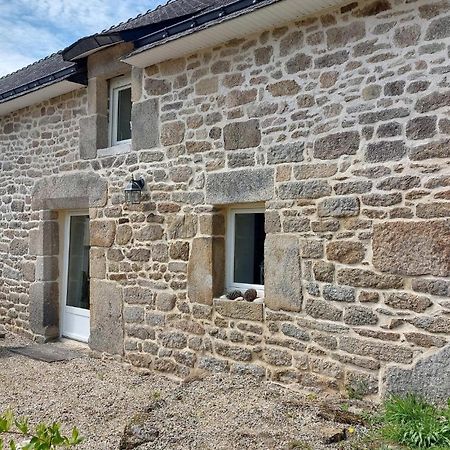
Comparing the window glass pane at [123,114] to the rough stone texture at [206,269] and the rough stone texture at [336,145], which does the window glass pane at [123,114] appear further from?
the rough stone texture at [336,145]

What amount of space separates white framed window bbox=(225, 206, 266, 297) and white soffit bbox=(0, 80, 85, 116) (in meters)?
3.13

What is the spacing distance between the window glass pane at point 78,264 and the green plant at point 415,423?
181 inches

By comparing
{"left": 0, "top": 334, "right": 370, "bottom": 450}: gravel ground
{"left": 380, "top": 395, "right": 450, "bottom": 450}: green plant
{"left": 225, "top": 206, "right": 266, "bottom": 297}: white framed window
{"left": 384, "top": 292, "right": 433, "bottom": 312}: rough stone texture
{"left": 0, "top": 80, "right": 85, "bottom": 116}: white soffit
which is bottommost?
{"left": 0, "top": 334, "right": 370, "bottom": 450}: gravel ground

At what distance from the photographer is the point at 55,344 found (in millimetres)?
6977

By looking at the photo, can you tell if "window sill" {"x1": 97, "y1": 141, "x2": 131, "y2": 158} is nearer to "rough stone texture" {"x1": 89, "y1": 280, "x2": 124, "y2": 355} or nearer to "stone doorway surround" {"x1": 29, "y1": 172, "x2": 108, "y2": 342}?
"stone doorway surround" {"x1": 29, "y1": 172, "x2": 108, "y2": 342}

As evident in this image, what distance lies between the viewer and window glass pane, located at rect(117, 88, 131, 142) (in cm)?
641

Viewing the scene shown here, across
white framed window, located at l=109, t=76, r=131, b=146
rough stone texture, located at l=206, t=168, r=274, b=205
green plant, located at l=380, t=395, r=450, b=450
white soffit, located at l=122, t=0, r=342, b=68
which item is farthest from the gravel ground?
white soffit, located at l=122, t=0, r=342, b=68

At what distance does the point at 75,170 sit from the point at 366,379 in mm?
4619

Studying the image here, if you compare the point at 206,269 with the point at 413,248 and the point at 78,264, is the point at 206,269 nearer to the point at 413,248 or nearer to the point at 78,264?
the point at 413,248

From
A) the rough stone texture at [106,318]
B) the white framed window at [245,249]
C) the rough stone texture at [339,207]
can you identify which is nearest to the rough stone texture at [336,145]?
the rough stone texture at [339,207]

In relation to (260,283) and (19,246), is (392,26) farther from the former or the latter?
(19,246)

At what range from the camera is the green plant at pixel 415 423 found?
3250 mm

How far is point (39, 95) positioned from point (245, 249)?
404 cm

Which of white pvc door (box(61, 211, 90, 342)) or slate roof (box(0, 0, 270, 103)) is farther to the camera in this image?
white pvc door (box(61, 211, 90, 342))
